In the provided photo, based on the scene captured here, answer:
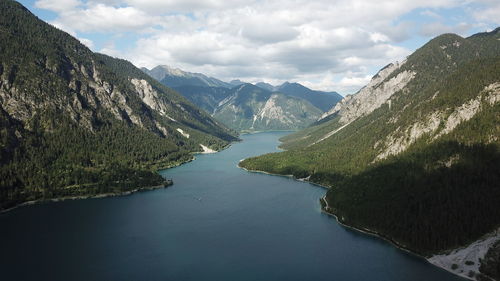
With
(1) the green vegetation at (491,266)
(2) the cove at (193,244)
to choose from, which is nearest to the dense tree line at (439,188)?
(2) the cove at (193,244)

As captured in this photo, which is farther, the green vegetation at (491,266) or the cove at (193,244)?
the cove at (193,244)

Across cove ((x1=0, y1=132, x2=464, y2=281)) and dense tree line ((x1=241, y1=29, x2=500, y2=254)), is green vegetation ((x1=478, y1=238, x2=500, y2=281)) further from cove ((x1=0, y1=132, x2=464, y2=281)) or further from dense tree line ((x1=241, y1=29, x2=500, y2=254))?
dense tree line ((x1=241, y1=29, x2=500, y2=254))

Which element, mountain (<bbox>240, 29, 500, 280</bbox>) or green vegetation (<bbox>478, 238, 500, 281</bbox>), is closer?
green vegetation (<bbox>478, 238, 500, 281</bbox>)

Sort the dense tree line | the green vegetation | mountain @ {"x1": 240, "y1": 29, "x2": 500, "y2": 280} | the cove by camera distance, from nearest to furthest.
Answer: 1. the green vegetation
2. the cove
3. mountain @ {"x1": 240, "y1": 29, "x2": 500, "y2": 280}
4. the dense tree line

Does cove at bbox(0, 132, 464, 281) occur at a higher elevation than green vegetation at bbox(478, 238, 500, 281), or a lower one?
lower

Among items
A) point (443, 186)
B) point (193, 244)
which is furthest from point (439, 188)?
point (193, 244)

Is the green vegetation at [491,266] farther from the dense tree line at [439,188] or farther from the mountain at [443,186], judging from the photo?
the dense tree line at [439,188]

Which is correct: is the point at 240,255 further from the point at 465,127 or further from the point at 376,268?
the point at 465,127

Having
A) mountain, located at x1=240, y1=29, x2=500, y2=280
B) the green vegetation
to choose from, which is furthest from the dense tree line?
the green vegetation
